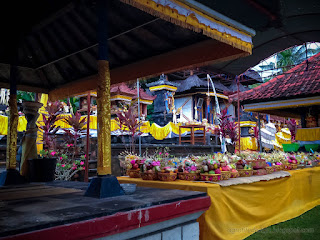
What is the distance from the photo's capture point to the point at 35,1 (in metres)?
4.02

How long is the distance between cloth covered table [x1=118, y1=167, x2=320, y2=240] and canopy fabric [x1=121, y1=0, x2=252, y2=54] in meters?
2.16

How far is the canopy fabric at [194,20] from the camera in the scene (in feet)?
10.5

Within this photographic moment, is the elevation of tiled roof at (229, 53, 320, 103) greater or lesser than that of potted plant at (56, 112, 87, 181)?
greater

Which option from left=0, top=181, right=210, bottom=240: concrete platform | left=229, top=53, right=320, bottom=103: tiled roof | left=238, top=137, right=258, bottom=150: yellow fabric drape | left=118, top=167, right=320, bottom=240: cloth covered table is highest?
left=229, top=53, right=320, bottom=103: tiled roof

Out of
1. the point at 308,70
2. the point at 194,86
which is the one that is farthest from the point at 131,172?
the point at 194,86

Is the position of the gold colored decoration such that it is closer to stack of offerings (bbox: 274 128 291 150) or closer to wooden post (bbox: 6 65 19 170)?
wooden post (bbox: 6 65 19 170)

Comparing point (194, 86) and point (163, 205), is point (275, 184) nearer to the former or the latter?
point (163, 205)

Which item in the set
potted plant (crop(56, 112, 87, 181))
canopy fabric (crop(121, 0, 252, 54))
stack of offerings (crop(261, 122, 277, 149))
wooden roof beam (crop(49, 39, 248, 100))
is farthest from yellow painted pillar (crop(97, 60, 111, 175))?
stack of offerings (crop(261, 122, 277, 149))

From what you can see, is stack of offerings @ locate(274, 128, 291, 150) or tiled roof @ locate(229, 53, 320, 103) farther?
stack of offerings @ locate(274, 128, 291, 150)

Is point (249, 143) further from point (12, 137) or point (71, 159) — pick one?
point (12, 137)

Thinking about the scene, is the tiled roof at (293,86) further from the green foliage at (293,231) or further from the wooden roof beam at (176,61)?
the wooden roof beam at (176,61)

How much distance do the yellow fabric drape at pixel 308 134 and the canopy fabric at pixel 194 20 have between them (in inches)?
384

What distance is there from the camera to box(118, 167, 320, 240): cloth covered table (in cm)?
398

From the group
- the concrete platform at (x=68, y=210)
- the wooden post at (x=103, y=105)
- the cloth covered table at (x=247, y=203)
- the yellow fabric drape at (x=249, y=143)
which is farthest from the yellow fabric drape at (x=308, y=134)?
the wooden post at (x=103, y=105)
